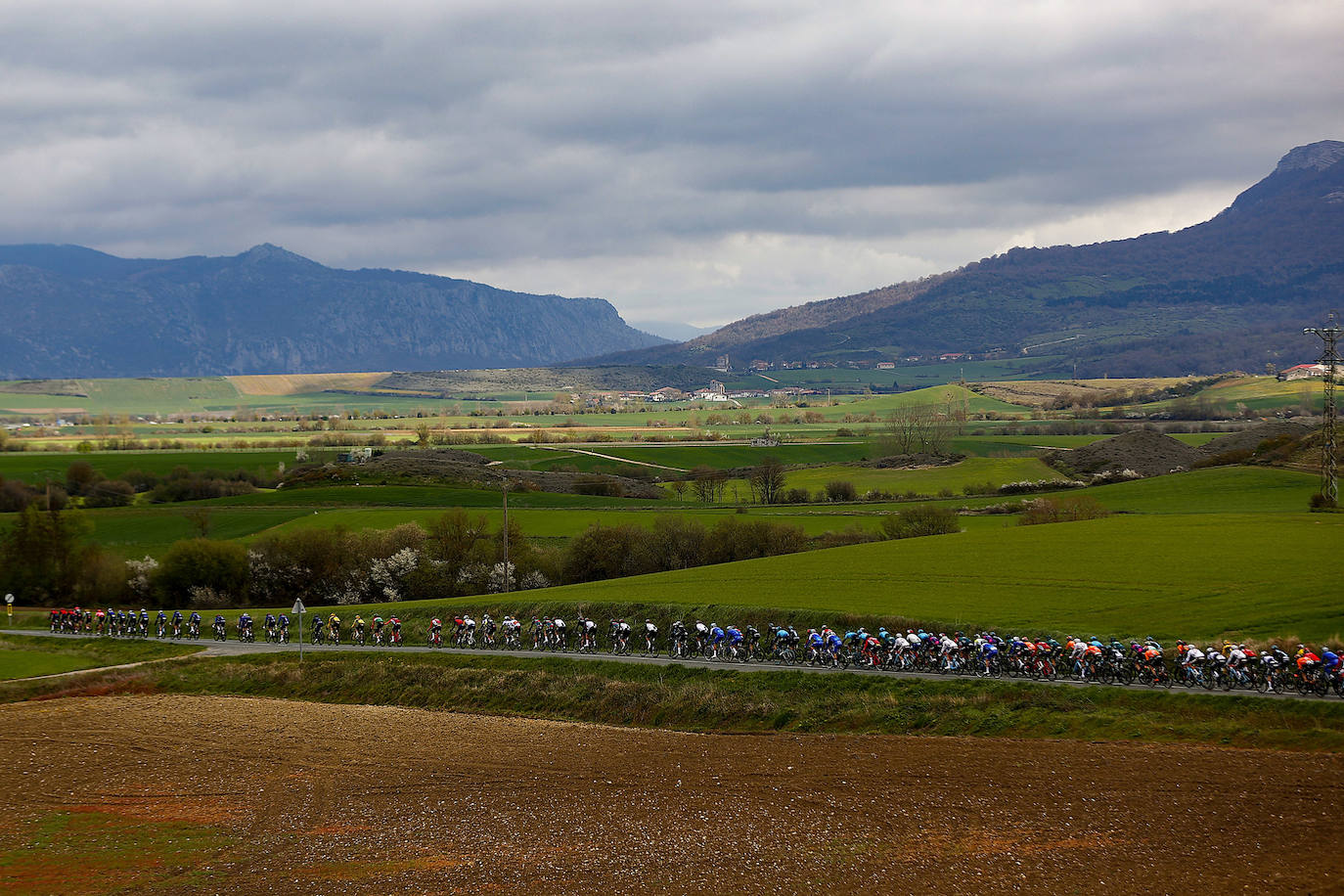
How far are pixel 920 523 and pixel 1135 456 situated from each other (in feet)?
159

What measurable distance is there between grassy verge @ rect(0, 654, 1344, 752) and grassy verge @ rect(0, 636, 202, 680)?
360 cm

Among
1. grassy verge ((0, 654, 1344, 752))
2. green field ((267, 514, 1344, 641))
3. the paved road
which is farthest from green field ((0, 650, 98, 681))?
green field ((267, 514, 1344, 641))

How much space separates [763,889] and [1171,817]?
9709 millimetres

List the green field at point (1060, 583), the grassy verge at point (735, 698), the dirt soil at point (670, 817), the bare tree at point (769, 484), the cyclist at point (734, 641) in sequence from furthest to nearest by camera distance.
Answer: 1. the bare tree at point (769, 484)
2. the cyclist at point (734, 641)
3. the green field at point (1060, 583)
4. the grassy verge at point (735, 698)
5. the dirt soil at point (670, 817)

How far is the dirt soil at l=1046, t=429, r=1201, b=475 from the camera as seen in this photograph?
379 feet

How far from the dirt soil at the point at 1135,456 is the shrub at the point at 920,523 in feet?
129

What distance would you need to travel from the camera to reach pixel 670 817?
91.9 ft

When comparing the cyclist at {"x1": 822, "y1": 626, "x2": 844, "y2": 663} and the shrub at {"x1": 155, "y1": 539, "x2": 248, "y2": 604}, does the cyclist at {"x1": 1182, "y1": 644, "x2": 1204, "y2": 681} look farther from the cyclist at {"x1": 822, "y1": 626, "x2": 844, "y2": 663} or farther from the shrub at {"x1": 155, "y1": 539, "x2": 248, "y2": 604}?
the shrub at {"x1": 155, "y1": 539, "x2": 248, "y2": 604}

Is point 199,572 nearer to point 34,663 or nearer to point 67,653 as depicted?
point 67,653

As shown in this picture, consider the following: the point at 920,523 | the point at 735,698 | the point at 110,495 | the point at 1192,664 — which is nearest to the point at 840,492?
the point at 920,523

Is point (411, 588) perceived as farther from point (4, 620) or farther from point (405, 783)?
point (405, 783)

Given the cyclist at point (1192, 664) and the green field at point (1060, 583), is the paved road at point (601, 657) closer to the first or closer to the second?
the cyclist at point (1192, 664)

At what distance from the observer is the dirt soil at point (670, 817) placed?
23922 millimetres

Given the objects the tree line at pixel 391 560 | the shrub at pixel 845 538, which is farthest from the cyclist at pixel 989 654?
the tree line at pixel 391 560
